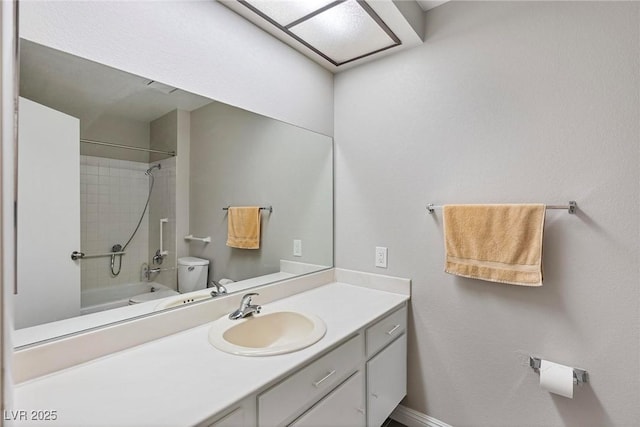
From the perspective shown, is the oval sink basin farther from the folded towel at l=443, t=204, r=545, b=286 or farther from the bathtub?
the folded towel at l=443, t=204, r=545, b=286

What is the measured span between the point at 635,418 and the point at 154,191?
6.94 feet

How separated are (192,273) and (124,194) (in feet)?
1.44

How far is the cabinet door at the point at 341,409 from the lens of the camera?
3.54ft

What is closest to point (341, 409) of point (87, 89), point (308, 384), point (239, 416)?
point (308, 384)

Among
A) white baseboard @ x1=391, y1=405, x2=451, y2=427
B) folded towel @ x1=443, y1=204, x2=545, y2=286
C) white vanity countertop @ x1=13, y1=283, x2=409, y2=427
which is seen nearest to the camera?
white vanity countertop @ x1=13, y1=283, x2=409, y2=427

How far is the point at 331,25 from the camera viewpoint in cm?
157

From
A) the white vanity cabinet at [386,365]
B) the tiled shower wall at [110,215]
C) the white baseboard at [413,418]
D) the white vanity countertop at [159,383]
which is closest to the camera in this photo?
the white vanity countertop at [159,383]

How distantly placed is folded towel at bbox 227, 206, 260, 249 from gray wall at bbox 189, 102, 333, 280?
0.03 metres

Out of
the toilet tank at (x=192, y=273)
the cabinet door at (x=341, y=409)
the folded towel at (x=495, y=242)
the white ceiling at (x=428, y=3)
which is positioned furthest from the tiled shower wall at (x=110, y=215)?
the white ceiling at (x=428, y=3)

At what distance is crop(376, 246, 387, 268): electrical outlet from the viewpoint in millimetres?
1851

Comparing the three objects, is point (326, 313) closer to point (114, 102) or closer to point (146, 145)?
point (146, 145)

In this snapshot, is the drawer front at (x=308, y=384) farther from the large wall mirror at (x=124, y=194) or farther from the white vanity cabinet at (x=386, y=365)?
the large wall mirror at (x=124, y=194)

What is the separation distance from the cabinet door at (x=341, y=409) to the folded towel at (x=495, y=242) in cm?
74

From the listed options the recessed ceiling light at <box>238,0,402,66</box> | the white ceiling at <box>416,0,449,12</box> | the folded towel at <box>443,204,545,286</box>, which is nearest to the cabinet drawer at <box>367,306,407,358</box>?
the folded towel at <box>443,204,545,286</box>
